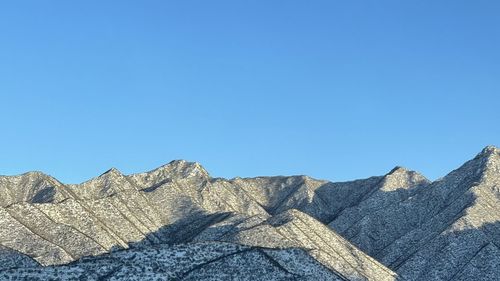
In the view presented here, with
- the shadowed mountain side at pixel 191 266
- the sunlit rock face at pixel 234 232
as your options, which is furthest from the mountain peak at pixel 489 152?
the shadowed mountain side at pixel 191 266

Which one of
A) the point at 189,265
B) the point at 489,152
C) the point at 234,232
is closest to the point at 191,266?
the point at 189,265

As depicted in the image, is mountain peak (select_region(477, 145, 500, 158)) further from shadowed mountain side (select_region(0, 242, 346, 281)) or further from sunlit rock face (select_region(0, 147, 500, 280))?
shadowed mountain side (select_region(0, 242, 346, 281))

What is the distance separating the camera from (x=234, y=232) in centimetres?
12481

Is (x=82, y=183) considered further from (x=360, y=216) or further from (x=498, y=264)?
(x=498, y=264)

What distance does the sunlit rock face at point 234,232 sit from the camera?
7031 cm

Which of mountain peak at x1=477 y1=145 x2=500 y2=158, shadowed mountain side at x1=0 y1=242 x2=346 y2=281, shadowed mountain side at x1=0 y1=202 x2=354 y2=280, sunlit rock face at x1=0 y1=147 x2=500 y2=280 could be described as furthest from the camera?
mountain peak at x1=477 y1=145 x2=500 y2=158

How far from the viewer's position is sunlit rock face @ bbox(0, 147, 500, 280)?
7031 cm

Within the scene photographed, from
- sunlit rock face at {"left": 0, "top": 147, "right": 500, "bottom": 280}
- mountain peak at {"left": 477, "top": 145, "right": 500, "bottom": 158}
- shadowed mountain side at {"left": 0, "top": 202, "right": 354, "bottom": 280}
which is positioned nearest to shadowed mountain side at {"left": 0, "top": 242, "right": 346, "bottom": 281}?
shadowed mountain side at {"left": 0, "top": 202, "right": 354, "bottom": 280}

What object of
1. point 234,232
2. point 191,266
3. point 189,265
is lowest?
point 191,266

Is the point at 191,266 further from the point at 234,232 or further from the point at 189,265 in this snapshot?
the point at 234,232

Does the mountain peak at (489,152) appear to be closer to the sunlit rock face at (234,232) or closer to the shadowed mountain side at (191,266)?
the sunlit rock face at (234,232)

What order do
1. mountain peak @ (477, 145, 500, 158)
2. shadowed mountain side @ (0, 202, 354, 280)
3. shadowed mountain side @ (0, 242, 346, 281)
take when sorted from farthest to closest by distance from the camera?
mountain peak @ (477, 145, 500, 158)
shadowed mountain side @ (0, 202, 354, 280)
shadowed mountain side @ (0, 242, 346, 281)

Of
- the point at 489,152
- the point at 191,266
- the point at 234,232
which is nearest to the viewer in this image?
the point at 191,266

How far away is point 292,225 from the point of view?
13125 centimetres
